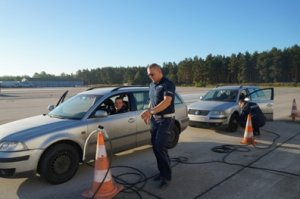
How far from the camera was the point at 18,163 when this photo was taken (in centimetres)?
430

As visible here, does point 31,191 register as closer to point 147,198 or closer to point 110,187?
point 110,187

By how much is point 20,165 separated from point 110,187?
1433 millimetres

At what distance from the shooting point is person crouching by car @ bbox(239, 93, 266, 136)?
8.54 m

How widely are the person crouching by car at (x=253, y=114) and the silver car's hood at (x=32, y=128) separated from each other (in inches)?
221

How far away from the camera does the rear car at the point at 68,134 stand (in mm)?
4362

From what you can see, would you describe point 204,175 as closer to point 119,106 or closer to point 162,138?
point 162,138

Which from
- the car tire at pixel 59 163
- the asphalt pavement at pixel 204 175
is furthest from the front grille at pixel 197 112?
the car tire at pixel 59 163

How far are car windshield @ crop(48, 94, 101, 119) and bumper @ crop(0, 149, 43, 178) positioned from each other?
3.80ft

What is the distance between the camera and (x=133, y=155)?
256 inches

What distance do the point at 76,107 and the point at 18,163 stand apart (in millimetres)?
1725

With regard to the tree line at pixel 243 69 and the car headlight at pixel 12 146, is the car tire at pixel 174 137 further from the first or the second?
the tree line at pixel 243 69

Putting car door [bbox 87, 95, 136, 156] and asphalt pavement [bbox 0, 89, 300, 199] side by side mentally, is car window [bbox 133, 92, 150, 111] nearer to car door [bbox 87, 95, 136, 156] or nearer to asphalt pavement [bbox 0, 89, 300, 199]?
car door [bbox 87, 95, 136, 156]

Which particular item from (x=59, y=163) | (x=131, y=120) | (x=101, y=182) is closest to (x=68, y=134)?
(x=59, y=163)

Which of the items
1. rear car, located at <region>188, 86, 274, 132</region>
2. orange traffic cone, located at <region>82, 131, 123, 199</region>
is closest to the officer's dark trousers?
orange traffic cone, located at <region>82, 131, 123, 199</region>
